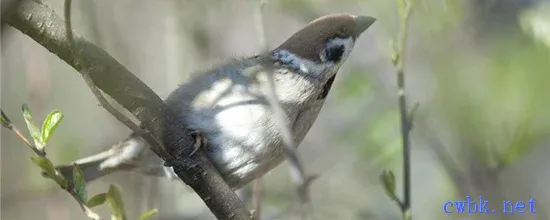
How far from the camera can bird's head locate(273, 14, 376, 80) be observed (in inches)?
90.7

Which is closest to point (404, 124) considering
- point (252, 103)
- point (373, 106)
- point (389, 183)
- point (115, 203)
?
point (389, 183)

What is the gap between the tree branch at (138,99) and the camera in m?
1.35

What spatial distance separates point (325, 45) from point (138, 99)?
37.2 inches

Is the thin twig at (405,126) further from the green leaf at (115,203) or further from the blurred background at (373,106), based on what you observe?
the green leaf at (115,203)

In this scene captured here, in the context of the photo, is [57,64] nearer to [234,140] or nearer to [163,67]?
[163,67]

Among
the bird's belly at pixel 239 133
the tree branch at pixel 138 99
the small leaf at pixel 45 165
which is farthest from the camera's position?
the bird's belly at pixel 239 133

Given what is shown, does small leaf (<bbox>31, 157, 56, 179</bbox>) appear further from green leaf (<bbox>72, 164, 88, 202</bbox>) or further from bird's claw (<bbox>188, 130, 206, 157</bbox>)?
bird's claw (<bbox>188, 130, 206, 157</bbox>)

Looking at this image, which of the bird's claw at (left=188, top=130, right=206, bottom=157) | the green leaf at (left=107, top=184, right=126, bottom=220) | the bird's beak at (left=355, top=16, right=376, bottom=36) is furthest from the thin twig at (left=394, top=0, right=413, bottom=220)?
the green leaf at (left=107, top=184, right=126, bottom=220)

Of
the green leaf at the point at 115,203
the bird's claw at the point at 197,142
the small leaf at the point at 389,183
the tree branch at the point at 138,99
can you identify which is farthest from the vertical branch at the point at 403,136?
the green leaf at the point at 115,203

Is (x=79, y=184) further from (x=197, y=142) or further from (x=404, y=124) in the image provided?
(x=404, y=124)

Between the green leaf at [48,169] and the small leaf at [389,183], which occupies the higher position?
the green leaf at [48,169]

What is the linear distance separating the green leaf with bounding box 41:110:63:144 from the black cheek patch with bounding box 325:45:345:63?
1046 millimetres

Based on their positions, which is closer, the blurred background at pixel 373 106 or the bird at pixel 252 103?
the bird at pixel 252 103

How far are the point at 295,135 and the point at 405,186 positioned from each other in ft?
1.78
